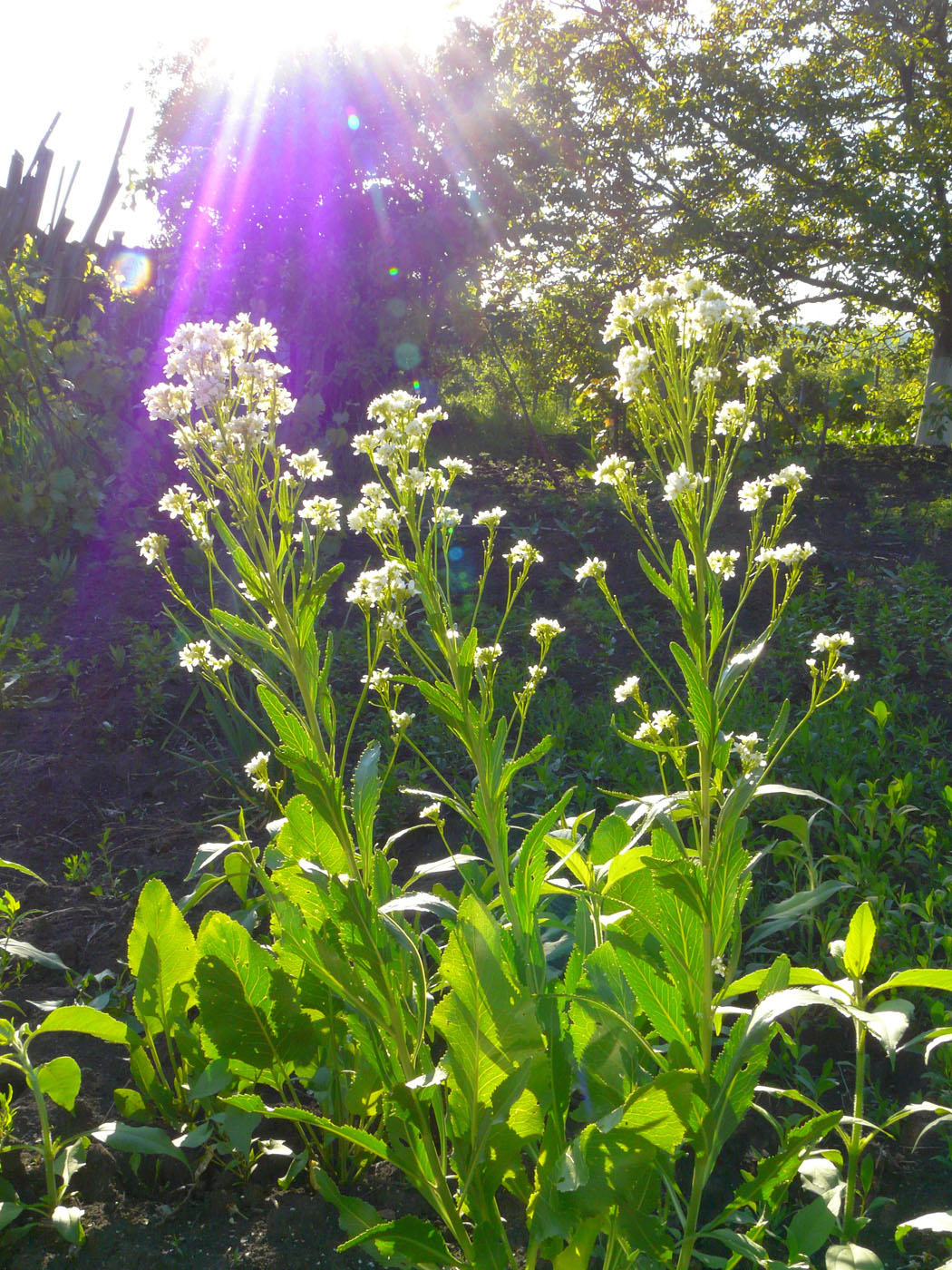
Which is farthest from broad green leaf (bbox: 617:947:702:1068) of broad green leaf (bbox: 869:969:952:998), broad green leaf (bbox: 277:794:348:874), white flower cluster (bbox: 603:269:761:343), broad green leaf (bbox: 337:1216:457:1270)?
white flower cluster (bbox: 603:269:761:343)

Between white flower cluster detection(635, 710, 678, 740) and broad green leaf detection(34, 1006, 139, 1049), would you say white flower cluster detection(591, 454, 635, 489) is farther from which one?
broad green leaf detection(34, 1006, 139, 1049)

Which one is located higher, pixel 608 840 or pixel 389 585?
pixel 389 585

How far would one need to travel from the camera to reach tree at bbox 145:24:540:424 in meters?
6.54

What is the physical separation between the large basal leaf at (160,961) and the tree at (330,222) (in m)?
4.99

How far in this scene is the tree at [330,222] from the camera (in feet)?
21.5

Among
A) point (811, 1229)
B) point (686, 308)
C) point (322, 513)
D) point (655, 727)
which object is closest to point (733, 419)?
point (686, 308)

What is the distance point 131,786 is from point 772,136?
872cm

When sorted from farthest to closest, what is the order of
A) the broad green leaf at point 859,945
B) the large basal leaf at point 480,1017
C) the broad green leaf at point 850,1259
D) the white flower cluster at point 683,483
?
the broad green leaf at point 859,945 < the white flower cluster at point 683,483 < the broad green leaf at point 850,1259 < the large basal leaf at point 480,1017

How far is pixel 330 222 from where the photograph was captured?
669 cm

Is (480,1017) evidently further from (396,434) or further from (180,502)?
(180,502)

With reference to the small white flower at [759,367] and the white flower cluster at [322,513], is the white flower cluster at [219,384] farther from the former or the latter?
the small white flower at [759,367]

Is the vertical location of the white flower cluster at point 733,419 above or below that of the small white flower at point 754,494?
above

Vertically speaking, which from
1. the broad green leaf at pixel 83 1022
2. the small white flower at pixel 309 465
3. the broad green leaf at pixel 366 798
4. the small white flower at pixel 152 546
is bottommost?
the broad green leaf at pixel 83 1022

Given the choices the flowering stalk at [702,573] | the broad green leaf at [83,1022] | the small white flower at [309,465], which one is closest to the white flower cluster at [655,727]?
the flowering stalk at [702,573]
